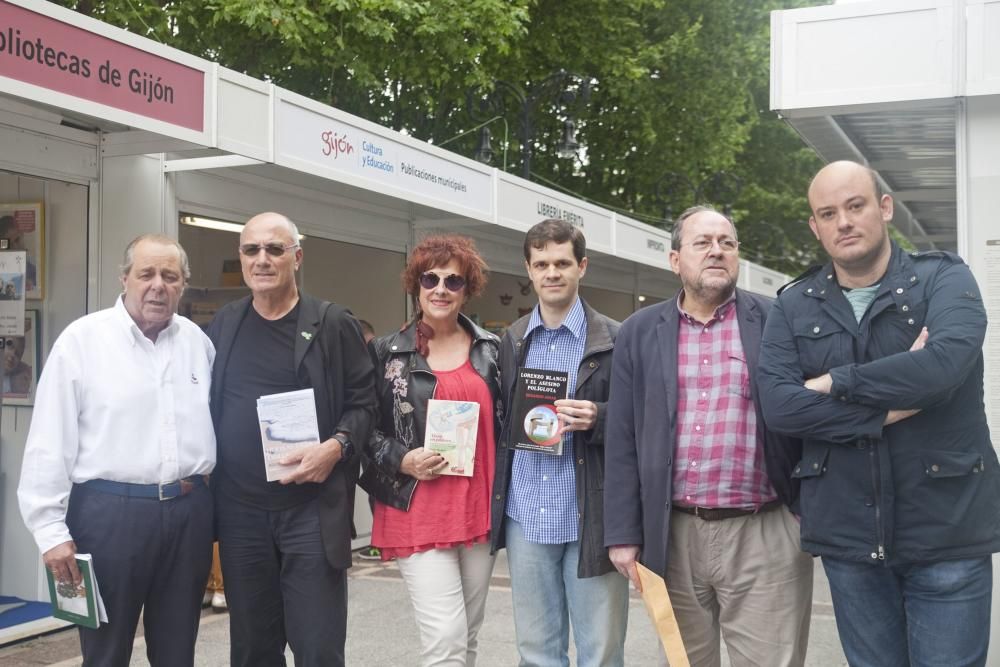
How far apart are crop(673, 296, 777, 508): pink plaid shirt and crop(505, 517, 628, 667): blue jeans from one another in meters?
0.48

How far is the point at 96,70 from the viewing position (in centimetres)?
499

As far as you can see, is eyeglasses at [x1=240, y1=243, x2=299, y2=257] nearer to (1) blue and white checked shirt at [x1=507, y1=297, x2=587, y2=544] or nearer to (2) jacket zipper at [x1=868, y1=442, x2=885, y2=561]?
(1) blue and white checked shirt at [x1=507, y1=297, x2=587, y2=544]

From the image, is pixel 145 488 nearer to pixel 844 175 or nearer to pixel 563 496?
pixel 563 496

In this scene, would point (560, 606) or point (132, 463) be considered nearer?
point (132, 463)

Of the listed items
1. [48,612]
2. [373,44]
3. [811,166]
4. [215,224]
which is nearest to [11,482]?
[48,612]

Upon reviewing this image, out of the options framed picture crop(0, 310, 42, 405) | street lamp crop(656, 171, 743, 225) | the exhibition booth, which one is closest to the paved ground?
the exhibition booth

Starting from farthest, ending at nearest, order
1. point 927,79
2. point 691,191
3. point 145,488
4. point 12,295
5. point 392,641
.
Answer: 1. point 691,191
2. point 12,295
3. point 392,641
4. point 927,79
5. point 145,488

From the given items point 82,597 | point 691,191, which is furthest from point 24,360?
point 691,191

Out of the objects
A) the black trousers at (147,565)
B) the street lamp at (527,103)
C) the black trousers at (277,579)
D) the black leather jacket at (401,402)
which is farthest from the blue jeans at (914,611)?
the street lamp at (527,103)

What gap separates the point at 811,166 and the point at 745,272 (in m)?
7.36

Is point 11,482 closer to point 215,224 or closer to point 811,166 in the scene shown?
point 215,224

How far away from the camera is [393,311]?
32.4ft

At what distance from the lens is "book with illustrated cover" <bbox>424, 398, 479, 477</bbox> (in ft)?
11.6

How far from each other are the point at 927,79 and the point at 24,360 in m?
5.41
